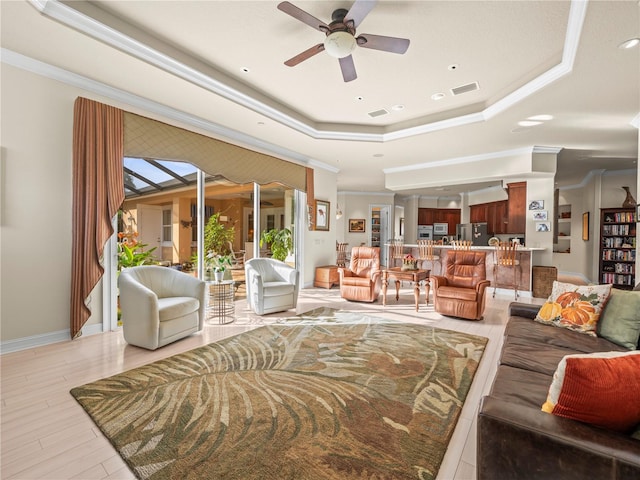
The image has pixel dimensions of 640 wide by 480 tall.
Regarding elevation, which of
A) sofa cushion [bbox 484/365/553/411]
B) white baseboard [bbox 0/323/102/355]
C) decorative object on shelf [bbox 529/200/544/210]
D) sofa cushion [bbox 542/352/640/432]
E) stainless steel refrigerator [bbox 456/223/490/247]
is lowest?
white baseboard [bbox 0/323/102/355]

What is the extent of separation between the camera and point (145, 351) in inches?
125

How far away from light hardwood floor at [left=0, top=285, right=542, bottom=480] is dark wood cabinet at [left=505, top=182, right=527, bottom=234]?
308cm

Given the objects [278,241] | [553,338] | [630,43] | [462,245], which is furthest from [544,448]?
[462,245]

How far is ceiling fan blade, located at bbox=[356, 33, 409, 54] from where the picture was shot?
2.48 m

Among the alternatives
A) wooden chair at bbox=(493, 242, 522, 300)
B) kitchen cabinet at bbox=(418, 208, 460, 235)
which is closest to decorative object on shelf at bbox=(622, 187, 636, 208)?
wooden chair at bbox=(493, 242, 522, 300)

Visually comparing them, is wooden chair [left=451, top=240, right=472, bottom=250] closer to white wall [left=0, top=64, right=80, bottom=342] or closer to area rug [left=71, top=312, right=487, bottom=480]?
area rug [left=71, top=312, right=487, bottom=480]

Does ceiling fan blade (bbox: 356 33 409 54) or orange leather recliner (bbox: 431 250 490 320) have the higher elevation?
ceiling fan blade (bbox: 356 33 409 54)

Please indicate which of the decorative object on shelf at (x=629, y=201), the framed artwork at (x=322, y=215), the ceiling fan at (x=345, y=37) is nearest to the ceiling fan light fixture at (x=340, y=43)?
the ceiling fan at (x=345, y=37)

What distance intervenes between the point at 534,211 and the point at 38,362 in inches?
313

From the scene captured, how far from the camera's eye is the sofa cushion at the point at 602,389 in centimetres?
103

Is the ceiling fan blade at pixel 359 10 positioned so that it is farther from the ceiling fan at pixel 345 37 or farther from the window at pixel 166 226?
the window at pixel 166 226

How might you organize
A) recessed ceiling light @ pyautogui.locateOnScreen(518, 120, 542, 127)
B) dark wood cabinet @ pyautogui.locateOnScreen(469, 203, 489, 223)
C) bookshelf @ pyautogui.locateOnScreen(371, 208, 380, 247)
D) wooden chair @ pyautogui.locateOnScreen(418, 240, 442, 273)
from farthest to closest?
bookshelf @ pyautogui.locateOnScreen(371, 208, 380, 247) → dark wood cabinet @ pyautogui.locateOnScreen(469, 203, 489, 223) → wooden chair @ pyautogui.locateOnScreen(418, 240, 442, 273) → recessed ceiling light @ pyautogui.locateOnScreen(518, 120, 542, 127)

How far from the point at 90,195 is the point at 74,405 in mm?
2232

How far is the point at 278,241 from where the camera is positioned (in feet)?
21.5
